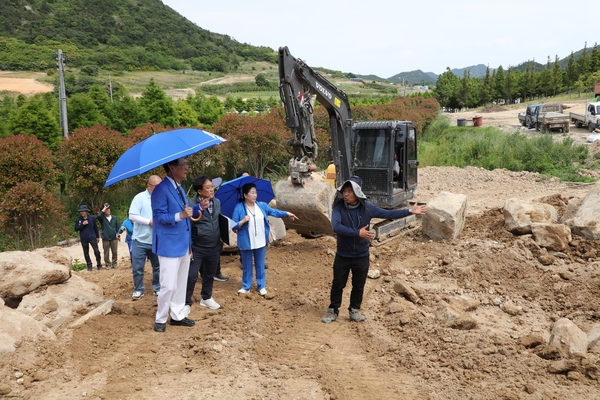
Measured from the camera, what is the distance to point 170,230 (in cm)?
515

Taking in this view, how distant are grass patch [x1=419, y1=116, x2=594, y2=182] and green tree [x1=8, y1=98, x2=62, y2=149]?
15.6 meters

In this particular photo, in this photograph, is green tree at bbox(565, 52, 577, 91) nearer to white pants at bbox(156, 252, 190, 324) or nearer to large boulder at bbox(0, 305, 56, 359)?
white pants at bbox(156, 252, 190, 324)

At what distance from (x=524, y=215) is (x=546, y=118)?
23.8 m

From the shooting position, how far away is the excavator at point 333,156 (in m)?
8.12

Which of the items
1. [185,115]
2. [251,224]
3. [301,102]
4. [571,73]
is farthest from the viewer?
[571,73]

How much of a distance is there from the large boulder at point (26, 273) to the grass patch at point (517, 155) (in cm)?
1569

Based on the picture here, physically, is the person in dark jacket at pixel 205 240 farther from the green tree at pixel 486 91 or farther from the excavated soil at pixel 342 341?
the green tree at pixel 486 91

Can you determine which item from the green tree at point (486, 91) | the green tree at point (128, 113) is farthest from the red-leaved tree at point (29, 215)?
the green tree at point (486, 91)

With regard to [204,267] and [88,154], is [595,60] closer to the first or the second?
[88,154]

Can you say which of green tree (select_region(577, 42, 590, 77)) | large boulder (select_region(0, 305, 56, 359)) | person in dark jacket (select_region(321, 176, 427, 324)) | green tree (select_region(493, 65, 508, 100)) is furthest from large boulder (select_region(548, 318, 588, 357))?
green tree (select_region(493, 65, 508, 100))

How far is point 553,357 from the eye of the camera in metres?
4.74

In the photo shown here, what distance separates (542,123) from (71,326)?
3104cm

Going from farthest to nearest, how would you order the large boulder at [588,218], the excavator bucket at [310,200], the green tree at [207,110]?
the green tree at [207,110] < the large boulder at [588,218] < the excavator bucket at [310,200]

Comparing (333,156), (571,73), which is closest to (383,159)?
(333,156)
